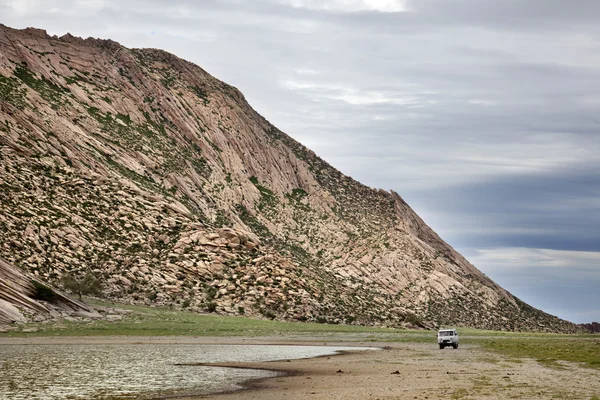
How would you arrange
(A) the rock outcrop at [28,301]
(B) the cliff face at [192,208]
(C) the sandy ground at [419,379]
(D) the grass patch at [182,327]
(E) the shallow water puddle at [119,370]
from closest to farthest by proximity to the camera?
(C) the sandy ground at [419,379]
(E) the shallow water puddle at [119,370]
(A) the rock outcrop at [28,301]
(D) the grass patch at [182,327]
(B) the cliff face at [192,208]

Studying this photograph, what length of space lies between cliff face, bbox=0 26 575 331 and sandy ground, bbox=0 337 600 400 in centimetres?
5512

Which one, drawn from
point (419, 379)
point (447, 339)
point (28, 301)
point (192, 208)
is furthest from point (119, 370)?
point (192, 208)

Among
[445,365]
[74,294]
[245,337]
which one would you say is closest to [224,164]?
[74,294]

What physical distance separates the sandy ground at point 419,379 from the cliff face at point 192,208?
5512 centimetres

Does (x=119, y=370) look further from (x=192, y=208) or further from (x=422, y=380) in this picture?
(x=192, y=208)

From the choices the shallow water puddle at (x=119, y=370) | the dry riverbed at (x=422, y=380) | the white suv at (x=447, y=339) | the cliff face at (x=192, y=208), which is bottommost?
the shallow water puddle at (x=119, y=370)

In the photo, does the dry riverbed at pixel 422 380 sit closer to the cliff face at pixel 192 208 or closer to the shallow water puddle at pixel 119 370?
the shallow water puddle at pixel 119 370

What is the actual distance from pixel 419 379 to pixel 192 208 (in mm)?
97638

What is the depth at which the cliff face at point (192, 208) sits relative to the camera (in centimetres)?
10138

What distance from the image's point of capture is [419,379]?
34.7 meters

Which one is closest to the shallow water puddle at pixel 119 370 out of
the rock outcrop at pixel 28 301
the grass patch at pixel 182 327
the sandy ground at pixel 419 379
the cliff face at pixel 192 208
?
the sandy ground at pixel 419 379

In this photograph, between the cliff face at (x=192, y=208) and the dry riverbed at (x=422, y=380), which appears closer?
the dry riverbed at (x=422, y=380)

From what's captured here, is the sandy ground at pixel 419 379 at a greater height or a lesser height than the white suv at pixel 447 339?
lesser

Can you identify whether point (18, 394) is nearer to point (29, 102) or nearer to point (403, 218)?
point (29, 102)
